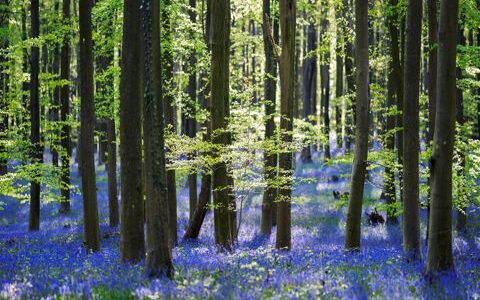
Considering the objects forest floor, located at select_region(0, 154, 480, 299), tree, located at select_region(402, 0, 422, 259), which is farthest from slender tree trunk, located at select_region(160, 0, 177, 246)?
tree, located at select_region(402, 0, 422, 259)

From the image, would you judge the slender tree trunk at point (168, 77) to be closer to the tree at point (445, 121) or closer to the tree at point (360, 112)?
the tree at point (360, 112)

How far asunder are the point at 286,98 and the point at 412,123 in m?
3.72

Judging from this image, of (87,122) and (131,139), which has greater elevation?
(87,122)

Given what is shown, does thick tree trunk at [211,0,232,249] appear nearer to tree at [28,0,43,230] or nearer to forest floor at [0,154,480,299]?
forest floor at [0,154,480,299]

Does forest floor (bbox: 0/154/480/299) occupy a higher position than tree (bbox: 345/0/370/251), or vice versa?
tree (bbox: 345/0/370/251)

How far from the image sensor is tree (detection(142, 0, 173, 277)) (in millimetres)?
6922

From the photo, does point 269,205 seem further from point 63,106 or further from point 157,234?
point 157,234

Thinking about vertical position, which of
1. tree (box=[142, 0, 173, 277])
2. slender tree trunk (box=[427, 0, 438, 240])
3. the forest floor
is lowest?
the forest floor

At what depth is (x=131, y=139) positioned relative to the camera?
8.77 meters

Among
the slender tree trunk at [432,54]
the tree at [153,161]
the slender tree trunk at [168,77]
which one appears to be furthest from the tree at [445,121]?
the slender tree trunk at [168,77]

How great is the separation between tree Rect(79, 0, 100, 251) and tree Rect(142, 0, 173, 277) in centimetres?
527

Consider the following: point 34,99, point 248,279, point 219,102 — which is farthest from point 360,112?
point 34,99

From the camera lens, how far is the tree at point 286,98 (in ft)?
40.9

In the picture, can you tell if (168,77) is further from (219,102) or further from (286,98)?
(286,98)
